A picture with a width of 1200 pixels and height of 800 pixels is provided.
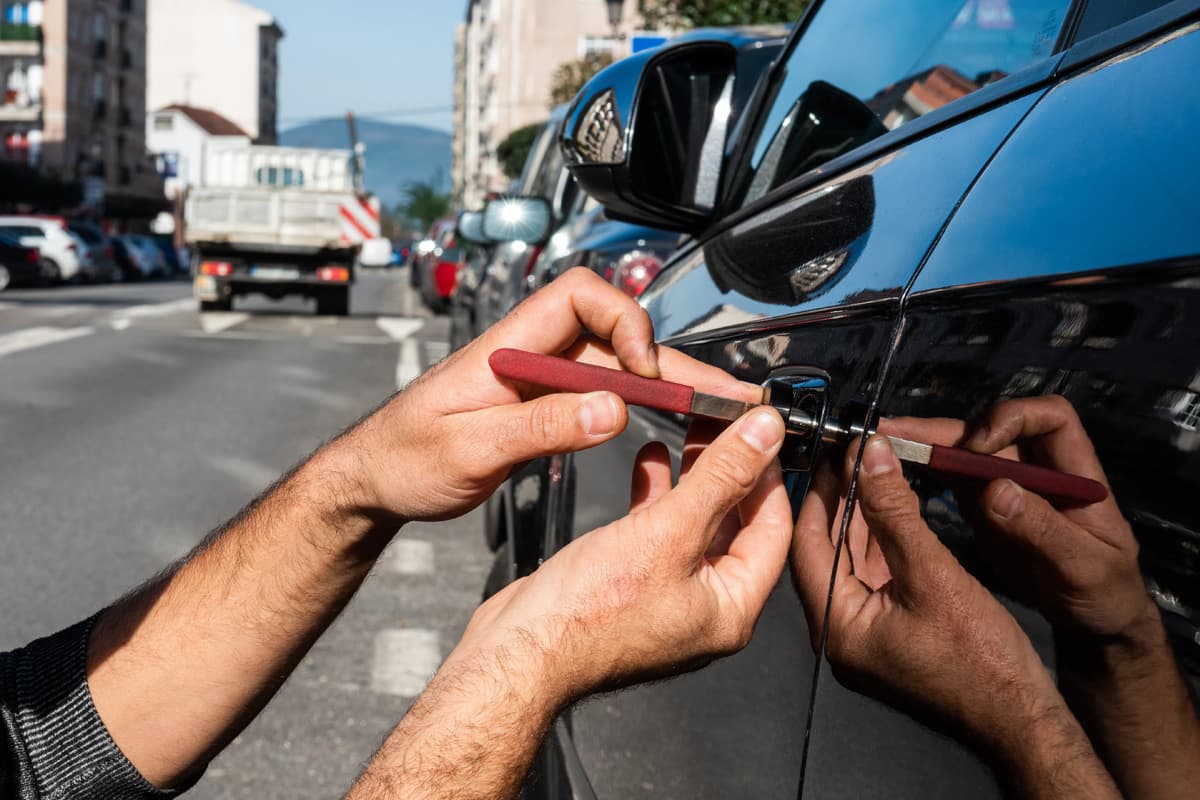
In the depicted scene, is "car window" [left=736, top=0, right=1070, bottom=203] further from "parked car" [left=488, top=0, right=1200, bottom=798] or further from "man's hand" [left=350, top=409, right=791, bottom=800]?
"man's hand" [left=350, top=409, right=791, bottom=800]

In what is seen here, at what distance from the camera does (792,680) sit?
1148 millimetres

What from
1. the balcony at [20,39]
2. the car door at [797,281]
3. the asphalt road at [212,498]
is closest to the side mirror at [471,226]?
the asphalt road at [212,498]

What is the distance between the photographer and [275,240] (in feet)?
69.5

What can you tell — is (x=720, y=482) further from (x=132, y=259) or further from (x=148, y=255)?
(x=148, y=255)

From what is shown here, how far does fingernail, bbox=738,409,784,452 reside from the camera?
1081 mm

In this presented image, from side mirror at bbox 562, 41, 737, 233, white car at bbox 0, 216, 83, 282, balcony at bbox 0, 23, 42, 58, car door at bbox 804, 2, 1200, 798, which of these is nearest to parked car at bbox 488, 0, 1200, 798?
car door at bbox 804, 2, 1200, 798

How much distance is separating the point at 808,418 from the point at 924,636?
22 cm

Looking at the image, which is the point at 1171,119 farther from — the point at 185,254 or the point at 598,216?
the point at 185,254

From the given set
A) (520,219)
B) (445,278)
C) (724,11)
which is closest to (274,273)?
(445,278)

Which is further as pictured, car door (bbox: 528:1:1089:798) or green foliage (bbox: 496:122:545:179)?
green foliage (bbox: 496:122:545:179)

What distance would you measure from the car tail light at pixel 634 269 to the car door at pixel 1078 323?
2.65 metres

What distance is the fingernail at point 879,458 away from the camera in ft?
3.33

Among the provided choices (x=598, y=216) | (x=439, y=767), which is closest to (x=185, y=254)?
(x=598, y=216)

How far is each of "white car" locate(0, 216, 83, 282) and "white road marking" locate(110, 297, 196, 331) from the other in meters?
10.4
